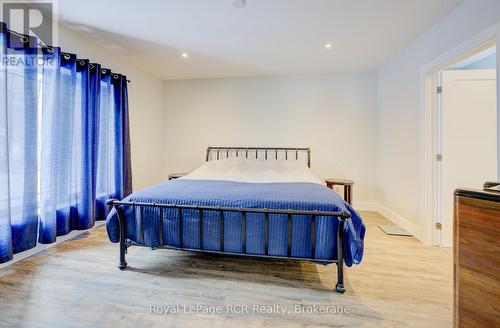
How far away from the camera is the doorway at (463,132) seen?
247cm

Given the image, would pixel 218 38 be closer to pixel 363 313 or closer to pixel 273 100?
pixel 273 100

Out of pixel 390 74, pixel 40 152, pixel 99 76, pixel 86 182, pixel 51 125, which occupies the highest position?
pixel 390 74

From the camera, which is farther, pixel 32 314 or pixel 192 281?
pixel 192 281

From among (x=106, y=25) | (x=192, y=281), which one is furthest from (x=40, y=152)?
(x=192, y=281)

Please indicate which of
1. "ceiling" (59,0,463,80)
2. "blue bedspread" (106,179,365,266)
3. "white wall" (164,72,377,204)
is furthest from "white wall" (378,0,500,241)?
"blue bedspread" (106,179,365,266)

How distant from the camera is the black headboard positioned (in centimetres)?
422

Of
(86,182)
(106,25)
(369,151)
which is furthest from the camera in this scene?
(369,151)

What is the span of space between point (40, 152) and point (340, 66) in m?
4.14

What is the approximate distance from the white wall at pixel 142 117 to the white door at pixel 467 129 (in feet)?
13.8

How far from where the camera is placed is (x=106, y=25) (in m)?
2.54

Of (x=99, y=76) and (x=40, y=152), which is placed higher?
(x=99, y=76)

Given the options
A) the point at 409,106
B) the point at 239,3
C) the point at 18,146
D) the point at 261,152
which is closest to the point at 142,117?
the point at 18,146

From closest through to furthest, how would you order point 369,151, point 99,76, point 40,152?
point 40,152
point 99,76
point 369,151

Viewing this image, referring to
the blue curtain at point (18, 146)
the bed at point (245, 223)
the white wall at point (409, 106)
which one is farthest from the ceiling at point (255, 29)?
the bed at point (245, 223)
